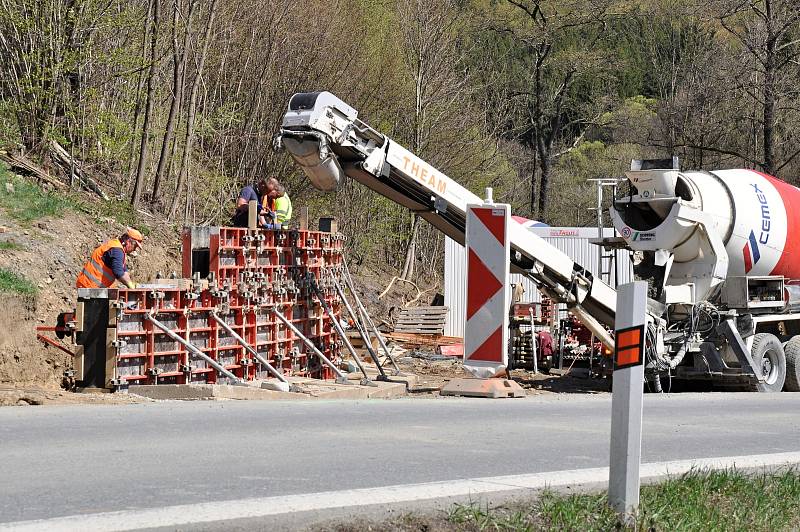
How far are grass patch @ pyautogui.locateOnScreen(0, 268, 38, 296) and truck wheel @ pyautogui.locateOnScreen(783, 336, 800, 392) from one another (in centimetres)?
1246

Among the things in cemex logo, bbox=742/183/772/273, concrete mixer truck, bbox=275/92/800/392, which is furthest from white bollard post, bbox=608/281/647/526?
cemex logo, bbox=742/183/772/273

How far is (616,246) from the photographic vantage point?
59.0 feet

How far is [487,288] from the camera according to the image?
41.2ft

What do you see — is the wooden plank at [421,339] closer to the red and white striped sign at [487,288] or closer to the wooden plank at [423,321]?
the wooden plank at [423,321]

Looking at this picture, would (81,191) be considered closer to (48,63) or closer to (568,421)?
(48,63)

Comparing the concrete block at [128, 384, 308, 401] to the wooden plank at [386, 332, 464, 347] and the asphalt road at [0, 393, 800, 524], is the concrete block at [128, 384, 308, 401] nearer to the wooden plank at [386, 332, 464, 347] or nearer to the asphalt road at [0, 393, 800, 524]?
the asphalt road at [0, 393, 800, 524]

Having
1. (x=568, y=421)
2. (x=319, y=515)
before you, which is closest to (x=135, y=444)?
(x=319, y=515)

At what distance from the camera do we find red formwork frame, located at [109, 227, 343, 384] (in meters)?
13.0

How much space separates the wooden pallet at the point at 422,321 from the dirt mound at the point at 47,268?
8578 millimetres

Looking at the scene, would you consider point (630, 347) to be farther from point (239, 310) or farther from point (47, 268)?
point (47, 268)

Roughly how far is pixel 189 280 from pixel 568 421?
5.72 meters

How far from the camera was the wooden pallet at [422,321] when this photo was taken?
28047 millimetres

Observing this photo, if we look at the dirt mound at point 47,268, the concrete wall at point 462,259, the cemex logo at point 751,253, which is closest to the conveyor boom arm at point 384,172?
the cemex logo at point 751,253

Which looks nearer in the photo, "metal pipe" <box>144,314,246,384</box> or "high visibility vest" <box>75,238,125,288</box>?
"metal pipe" <box>144,314,246,384</box>
